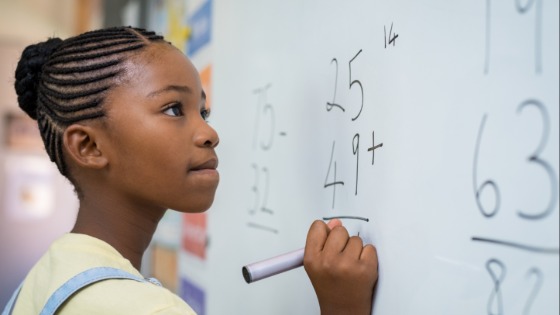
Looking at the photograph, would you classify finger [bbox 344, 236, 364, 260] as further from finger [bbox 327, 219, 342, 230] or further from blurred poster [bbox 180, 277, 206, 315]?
blurred poster [bbox 180, 277, 206, 315]

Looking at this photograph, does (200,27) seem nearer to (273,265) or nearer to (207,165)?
(207,165)

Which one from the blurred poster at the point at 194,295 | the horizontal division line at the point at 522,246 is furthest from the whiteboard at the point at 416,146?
the blurred poster at the point at 194,295

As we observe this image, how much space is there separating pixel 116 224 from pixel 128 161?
0.07m

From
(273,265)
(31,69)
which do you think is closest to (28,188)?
(31,69)

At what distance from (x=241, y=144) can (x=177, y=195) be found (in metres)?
0.27

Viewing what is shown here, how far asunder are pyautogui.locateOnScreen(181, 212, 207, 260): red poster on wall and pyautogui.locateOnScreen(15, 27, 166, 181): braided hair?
397 mm

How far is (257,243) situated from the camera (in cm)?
71

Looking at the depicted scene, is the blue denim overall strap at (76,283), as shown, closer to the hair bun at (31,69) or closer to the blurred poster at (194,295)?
the hair bun at (31,69)

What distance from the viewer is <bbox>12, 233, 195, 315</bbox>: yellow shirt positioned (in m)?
0.41

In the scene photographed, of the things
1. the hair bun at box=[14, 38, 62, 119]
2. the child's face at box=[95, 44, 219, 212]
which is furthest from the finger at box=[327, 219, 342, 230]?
the hair bun at box=[14, 38, 62, 119]

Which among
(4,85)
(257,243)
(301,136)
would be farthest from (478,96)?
(4,85)

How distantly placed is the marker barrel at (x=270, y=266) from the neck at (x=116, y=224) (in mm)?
146

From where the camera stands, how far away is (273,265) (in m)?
0.46

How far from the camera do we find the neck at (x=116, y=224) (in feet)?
1.74
